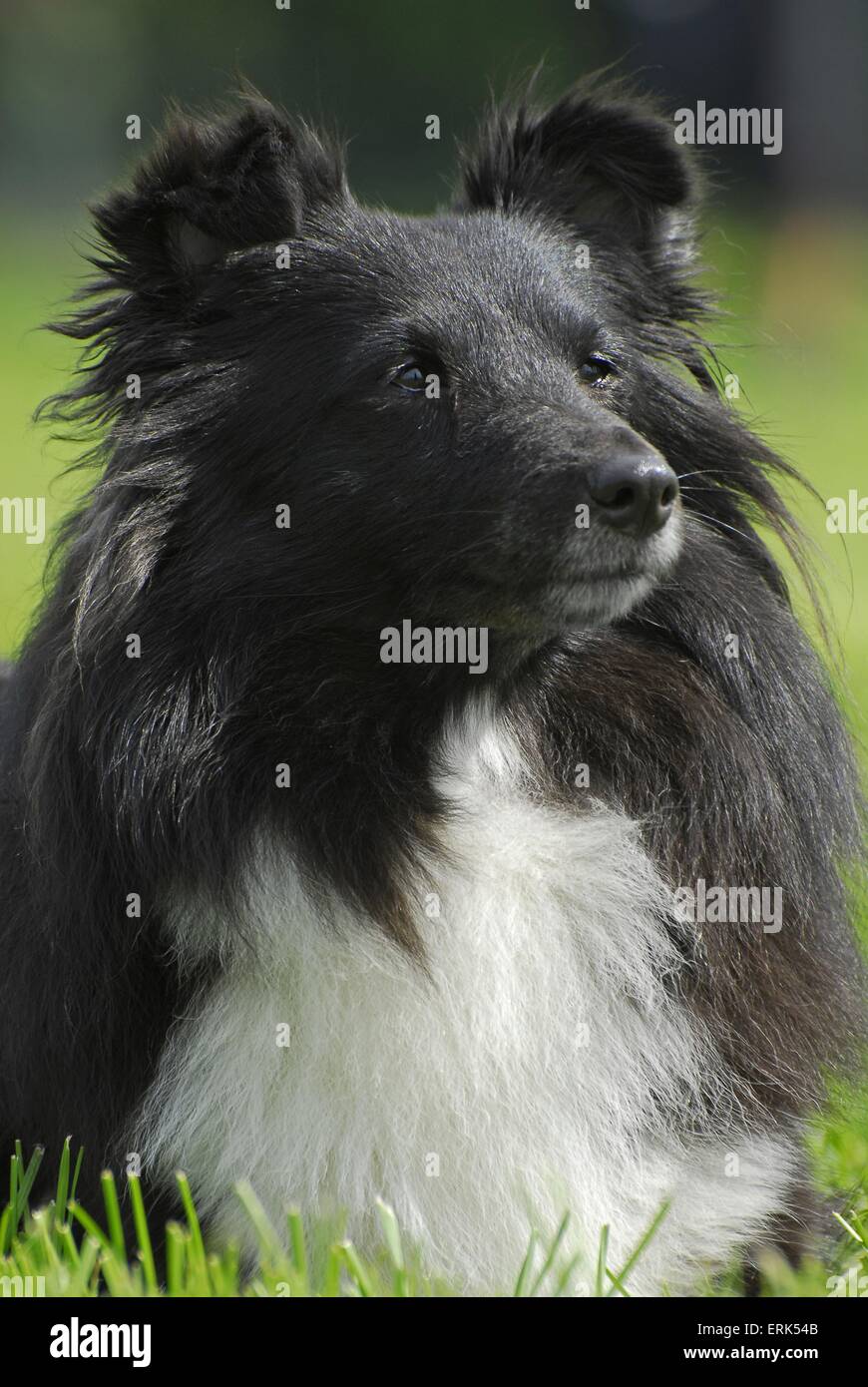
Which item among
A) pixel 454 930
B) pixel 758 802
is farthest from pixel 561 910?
pixel 758 802

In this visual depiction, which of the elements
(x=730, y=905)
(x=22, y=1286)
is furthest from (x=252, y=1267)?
(x=730, y=905)

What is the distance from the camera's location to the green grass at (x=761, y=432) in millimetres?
3369

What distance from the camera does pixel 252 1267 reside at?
353 cm

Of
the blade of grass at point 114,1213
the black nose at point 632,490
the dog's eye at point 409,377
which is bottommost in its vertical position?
the blade of grass at point 114,1213

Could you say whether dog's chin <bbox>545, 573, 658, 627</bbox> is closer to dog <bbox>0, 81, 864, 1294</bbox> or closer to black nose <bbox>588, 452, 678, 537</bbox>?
dog <bbox>0, 81, 864, 1294</bbox>

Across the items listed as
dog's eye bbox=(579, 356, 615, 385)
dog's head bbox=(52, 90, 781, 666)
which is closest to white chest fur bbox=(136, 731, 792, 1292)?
→ dog's head bbox=(52, 90, 781, 666)

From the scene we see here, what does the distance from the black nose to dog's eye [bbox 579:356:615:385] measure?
0.53 metres

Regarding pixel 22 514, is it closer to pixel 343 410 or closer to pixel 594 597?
pixel 343 410

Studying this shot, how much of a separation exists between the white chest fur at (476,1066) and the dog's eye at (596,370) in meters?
0.97

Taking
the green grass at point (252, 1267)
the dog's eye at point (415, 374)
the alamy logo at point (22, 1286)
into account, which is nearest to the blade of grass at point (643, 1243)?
the green grass at point (252, 1267)

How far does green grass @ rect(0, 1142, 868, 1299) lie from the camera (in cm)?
317

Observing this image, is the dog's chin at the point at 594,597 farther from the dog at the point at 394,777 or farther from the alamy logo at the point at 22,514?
the alamy logo at the point at 22,514
